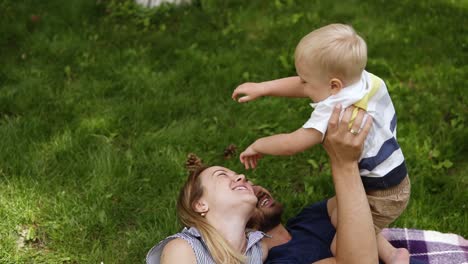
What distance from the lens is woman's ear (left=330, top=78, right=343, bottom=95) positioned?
230cm

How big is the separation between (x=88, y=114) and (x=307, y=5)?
2.68m

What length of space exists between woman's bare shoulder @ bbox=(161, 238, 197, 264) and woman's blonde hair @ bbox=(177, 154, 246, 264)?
9 cm

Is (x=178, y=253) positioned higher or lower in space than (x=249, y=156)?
lower

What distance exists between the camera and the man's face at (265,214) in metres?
3.13

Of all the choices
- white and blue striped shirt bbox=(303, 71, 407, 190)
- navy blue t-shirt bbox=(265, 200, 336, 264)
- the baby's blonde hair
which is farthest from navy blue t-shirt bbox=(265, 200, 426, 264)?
the baby's blonde hair

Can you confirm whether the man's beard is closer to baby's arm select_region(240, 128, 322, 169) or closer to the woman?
the woman

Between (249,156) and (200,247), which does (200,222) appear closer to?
(200,247)

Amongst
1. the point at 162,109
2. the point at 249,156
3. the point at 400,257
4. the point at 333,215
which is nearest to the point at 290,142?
the point at 249,156

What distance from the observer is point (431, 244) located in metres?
3.26

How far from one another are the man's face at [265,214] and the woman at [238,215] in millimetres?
119

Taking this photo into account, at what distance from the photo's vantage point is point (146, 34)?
568cm

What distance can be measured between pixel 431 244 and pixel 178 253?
150 centimetres

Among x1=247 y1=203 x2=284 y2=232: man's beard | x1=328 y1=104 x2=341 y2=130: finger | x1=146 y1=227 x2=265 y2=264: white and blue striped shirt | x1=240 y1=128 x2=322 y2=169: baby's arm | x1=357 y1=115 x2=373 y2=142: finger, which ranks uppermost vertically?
x1=328 y1=104 x2=341 y2=130: finger

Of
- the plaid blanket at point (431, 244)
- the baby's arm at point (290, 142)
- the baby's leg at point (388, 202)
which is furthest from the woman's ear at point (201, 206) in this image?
the plaid blanket at point (431, 244)
